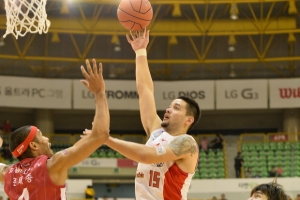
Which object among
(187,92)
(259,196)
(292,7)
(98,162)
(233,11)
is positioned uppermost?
(292,7)

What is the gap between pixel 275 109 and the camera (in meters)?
24.9

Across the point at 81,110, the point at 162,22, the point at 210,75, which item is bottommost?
the point at 81,110

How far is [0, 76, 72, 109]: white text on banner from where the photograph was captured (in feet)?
72.9

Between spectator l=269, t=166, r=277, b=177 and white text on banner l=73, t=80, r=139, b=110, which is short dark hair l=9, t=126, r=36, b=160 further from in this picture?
white text on banner l=73, t=80, r=139, b=110

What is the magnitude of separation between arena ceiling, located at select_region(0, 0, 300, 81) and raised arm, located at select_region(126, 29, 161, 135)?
17.4 metres

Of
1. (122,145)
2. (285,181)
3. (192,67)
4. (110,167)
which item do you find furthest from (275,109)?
(122,145)

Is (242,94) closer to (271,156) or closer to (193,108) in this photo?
(271,156)

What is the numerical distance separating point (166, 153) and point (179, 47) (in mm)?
21149

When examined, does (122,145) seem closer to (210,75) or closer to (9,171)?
(9,171)

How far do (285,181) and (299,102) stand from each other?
203 inches

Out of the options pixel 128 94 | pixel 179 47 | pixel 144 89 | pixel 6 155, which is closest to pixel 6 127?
pixel 6 155

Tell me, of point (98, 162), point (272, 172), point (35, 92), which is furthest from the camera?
point (35, 92)

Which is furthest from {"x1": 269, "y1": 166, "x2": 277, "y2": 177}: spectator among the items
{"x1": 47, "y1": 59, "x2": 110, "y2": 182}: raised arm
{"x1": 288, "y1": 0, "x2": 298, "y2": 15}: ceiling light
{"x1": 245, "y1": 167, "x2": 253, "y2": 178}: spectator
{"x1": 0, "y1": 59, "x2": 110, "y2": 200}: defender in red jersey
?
{"x1": 47, "y1": 59, "x2": 110, "y2": 182}: raised arm

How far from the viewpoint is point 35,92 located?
22.6 m
